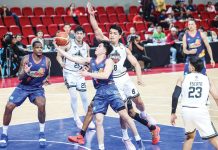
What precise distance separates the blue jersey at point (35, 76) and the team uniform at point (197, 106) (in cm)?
293

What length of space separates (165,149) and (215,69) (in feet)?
38.6

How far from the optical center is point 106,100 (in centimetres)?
806

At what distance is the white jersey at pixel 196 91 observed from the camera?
22.3 feet

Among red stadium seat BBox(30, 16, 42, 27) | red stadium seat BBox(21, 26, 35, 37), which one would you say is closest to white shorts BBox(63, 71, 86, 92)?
red stadium seat BBox(21, 26, 35, 37)

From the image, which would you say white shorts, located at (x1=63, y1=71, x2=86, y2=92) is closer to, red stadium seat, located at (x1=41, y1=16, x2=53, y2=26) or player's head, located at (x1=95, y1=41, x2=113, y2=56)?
player's head, located at (x1=95, y1=41, x2=113, y2=56)

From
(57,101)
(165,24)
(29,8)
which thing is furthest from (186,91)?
(165,24)

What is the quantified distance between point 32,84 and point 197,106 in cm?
332

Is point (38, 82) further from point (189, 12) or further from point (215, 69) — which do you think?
point (189, 12)

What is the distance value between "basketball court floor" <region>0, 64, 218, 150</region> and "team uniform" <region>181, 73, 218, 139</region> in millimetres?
1755

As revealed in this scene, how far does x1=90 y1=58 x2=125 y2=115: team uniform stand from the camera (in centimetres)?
801

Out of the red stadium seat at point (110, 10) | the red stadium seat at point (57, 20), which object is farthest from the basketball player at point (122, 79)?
the red stadium seat at point (110, 10)

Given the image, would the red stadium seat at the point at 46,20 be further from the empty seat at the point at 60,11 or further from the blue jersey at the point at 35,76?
the blue jersey at the point at 35,76

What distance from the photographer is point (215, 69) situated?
19.7m

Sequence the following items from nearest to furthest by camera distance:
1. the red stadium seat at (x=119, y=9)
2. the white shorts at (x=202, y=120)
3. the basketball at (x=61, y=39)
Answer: the white shorts at (x=202, y=120), the basketball at (x=61, y=39), the red stadium seat at (x=119, y=9)
